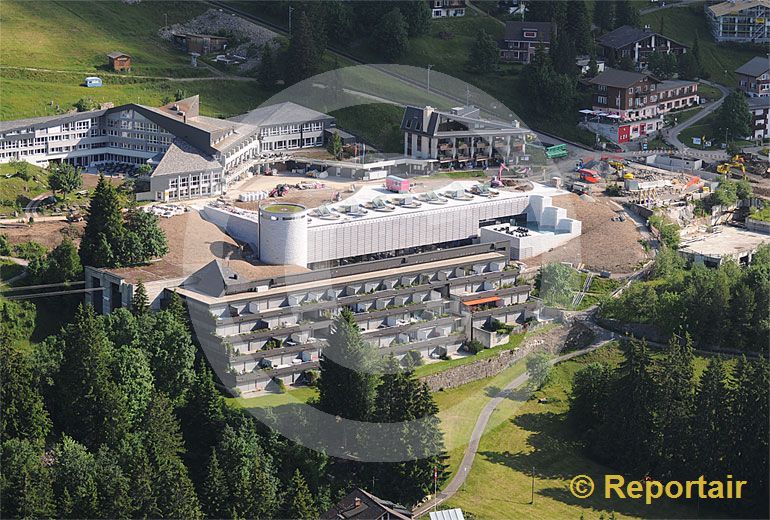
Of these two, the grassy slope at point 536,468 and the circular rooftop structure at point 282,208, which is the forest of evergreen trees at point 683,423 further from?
the circular rooftop structure at point 282,208

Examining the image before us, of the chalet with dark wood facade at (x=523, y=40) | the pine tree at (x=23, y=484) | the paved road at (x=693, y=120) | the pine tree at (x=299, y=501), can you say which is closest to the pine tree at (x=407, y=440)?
the pine tree at (x=299, y=501)

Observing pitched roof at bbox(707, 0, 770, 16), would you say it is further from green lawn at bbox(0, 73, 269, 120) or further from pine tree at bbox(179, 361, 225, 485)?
pine tree at bbox(179, 361, 225, 485)

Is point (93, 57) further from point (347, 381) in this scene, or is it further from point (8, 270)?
point (347, 381)

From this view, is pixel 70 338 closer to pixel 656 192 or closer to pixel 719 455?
pixel 719 455

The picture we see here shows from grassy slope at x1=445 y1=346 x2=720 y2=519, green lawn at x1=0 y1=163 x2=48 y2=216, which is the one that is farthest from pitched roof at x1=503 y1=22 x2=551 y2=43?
grassy slope at x1=445 y1=346 x2=720 y2=519

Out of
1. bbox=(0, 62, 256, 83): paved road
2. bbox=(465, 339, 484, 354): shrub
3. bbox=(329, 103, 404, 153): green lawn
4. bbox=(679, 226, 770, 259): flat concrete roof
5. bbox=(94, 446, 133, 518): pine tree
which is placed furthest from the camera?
bbox=(0, 62, 256, 83): paved road

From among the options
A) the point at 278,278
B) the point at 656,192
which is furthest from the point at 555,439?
the point at 656,192
